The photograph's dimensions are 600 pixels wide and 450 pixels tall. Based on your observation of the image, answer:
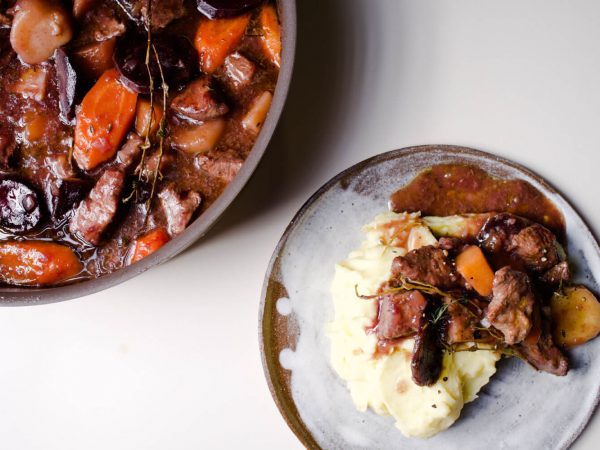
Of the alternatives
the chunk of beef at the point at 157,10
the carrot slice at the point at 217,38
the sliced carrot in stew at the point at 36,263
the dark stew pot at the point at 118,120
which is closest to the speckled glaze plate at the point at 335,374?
the dark stew pot at the point at 118,120

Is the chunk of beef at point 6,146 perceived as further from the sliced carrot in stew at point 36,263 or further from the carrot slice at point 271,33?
the carrot slice at point 271,33

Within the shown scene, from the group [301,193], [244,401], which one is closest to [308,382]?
[244,401]

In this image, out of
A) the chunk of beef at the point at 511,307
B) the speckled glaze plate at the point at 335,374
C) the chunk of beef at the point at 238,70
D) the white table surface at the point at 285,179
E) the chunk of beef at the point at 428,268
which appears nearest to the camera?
the chunk of beef at the point at 511,307

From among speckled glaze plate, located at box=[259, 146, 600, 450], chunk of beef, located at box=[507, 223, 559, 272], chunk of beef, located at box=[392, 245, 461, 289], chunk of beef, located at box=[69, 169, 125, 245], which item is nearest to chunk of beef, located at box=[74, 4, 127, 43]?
chunk of beef, located at box=[69, 169, 125, 245]

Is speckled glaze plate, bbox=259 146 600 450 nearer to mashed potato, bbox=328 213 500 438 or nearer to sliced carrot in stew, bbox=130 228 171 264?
mashed potato, bbox=328 213 500 438

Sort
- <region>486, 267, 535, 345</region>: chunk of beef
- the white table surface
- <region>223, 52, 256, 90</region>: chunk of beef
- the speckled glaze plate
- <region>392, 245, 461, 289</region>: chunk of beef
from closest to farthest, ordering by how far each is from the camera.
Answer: <region>486, 267, 535, 345</region>: chunk of beef < <region>392, 245, 461, 289</region>: chunk of beef < <region>223, 52, 256, 90</region>: chunk of beef < the speckled glaze plate < the white table surface

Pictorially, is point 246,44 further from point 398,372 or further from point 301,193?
point 398,372
